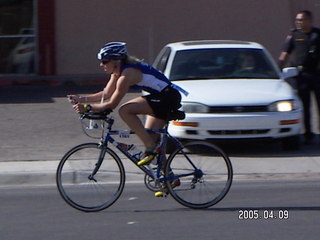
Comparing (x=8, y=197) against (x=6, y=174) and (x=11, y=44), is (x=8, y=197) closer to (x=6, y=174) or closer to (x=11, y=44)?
(x=6, y=174)

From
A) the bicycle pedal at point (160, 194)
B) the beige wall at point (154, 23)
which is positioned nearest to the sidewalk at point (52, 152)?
the bicycle pedal at point (160, 194)

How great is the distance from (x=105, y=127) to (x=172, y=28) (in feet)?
35.4

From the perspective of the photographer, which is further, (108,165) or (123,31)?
(123,31)

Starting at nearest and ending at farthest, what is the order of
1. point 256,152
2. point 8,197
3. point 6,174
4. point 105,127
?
1. point 105,127
2. point 8,197
3. point 6,174
4. point 256,152

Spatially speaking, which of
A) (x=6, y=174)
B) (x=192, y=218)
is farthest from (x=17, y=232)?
(x=6, y=174)

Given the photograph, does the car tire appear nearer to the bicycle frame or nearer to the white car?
the white car

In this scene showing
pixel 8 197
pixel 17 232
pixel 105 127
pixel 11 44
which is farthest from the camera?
pixel 11 44

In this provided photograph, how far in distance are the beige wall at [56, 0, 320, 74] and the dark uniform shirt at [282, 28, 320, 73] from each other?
7.16 meters

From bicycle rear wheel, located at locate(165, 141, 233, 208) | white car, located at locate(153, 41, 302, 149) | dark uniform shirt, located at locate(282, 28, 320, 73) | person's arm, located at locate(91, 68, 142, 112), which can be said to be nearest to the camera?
person's arm, located at locate(91, 68, 142, 112)

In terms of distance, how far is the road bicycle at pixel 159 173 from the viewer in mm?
7270

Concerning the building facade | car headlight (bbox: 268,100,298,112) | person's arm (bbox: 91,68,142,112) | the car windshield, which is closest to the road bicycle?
person's arm (bbox: 91,68,142,112)

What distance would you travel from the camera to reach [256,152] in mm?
10305

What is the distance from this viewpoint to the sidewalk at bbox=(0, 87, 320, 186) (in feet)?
29.7

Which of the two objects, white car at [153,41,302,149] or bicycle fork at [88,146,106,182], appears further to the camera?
white car at [153,41,302,149]
